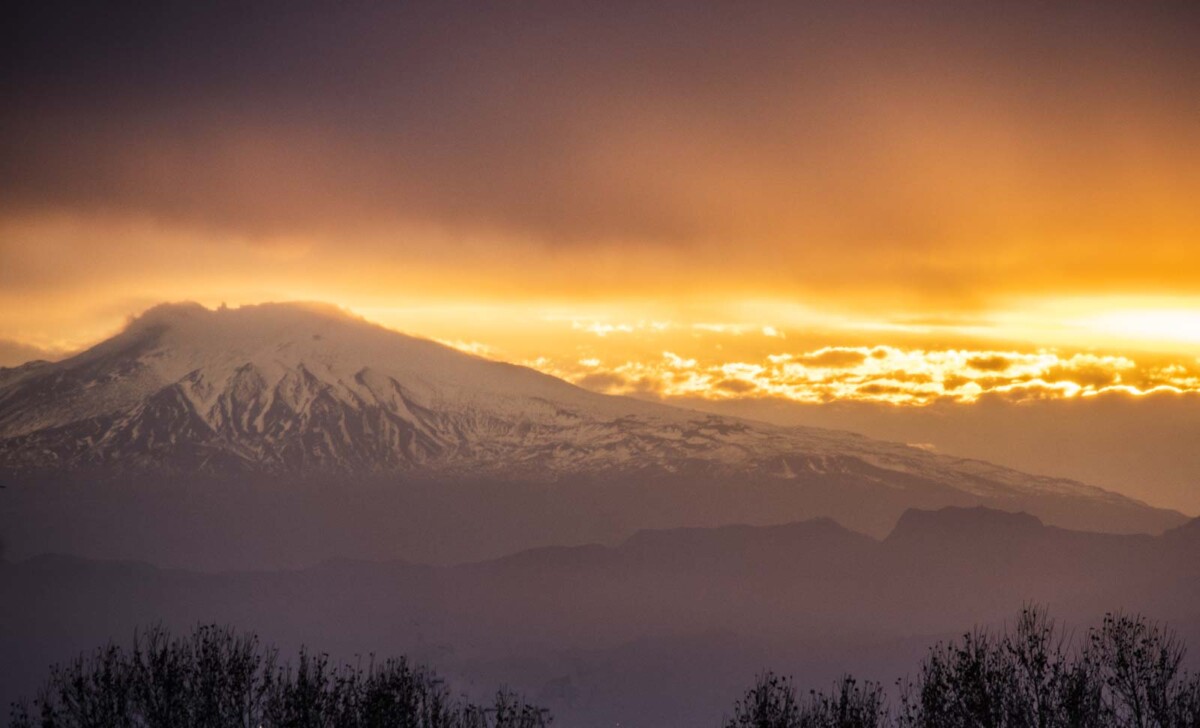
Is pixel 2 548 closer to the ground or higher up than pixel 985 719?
higher up

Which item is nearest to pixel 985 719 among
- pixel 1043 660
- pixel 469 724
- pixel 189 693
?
pixel 1043 660

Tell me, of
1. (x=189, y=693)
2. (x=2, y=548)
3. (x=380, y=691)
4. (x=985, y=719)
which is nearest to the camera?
(x=2, y=548)

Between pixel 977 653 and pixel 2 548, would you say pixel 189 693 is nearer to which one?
pixel 2 548

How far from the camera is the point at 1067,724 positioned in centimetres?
5628

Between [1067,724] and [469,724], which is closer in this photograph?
[1067,724]

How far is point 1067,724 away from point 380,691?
2792cm

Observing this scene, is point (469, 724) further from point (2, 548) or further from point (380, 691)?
point (2, 548)

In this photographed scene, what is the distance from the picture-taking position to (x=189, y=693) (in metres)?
60.5

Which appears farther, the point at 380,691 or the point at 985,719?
the point at 380,691

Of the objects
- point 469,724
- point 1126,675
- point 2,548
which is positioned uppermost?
point 2,548

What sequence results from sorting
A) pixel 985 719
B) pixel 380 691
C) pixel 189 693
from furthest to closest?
pixel 189 693 → pixel 380 691 → pixel 985 719

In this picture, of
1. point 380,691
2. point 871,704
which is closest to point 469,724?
point 380,691

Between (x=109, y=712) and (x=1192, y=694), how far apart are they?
4628 centimetres

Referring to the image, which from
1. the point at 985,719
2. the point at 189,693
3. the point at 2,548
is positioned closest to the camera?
the point at 2,548
